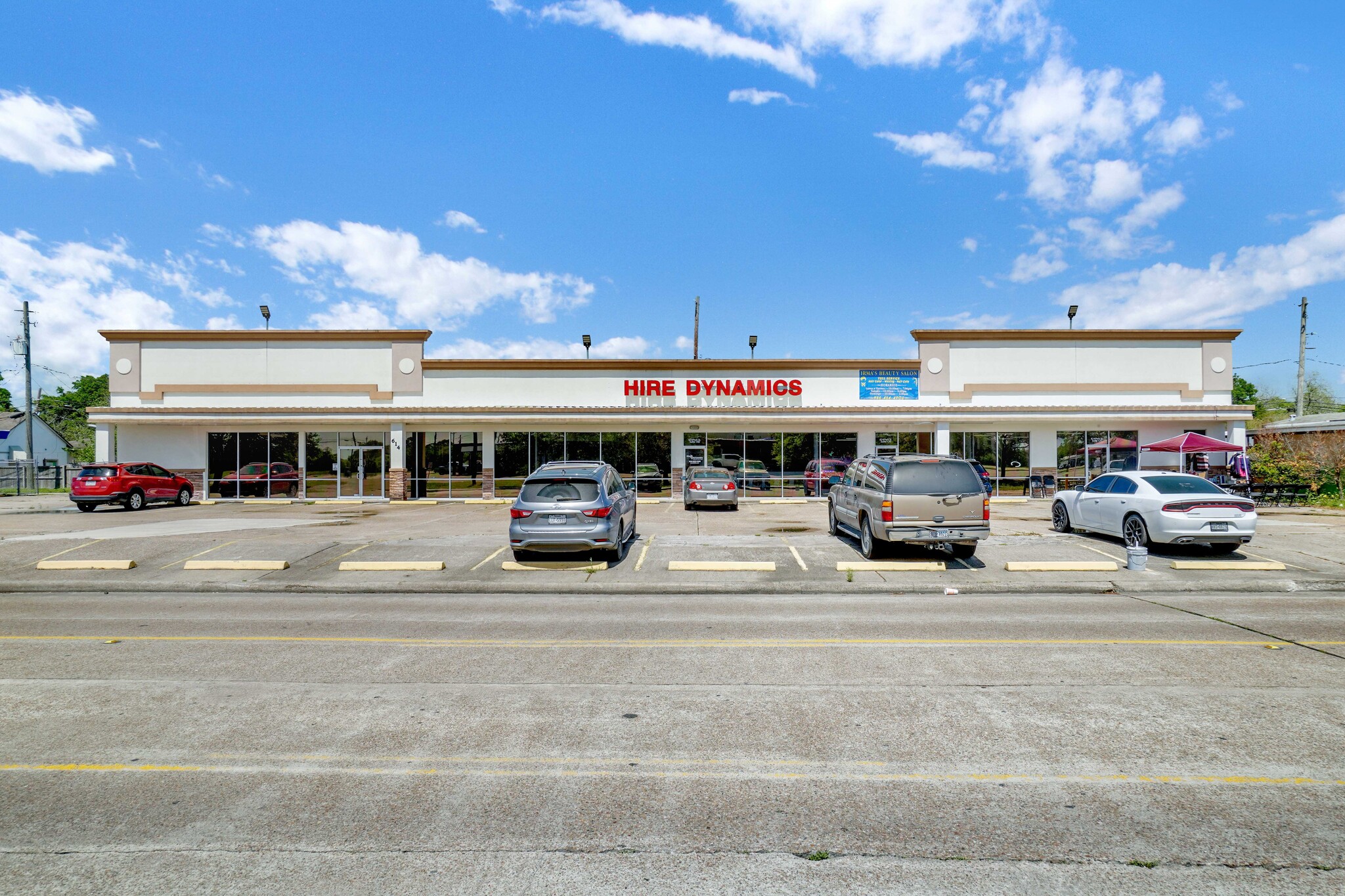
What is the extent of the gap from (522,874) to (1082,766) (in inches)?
141

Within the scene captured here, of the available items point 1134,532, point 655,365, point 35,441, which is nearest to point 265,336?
point 655,365

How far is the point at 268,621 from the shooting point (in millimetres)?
9500

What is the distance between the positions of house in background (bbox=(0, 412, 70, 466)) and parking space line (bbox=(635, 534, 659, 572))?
62534 millimetres

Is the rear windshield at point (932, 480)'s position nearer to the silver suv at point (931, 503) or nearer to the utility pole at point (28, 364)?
the silver suv at point (931, 503)

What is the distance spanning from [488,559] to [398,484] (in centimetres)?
1674

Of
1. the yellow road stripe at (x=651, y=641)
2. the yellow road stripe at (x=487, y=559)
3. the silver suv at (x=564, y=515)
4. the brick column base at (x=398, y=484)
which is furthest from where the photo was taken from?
the brick column base at (x=398, y=484)

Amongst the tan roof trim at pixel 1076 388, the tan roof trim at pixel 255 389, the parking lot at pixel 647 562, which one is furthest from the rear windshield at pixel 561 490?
the tan roof trim at pixel 1076 388

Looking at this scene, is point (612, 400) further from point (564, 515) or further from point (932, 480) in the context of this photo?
point (932, 480)

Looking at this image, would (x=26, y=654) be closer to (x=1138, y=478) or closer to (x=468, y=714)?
(x=468, y=714)

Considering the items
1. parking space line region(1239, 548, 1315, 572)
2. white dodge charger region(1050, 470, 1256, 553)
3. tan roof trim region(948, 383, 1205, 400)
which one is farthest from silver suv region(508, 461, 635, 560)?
tan roof trim region(948, 383, 1205, 400)

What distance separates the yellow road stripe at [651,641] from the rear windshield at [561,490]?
16.8 ft

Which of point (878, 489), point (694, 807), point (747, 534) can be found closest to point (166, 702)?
point (694, 807)

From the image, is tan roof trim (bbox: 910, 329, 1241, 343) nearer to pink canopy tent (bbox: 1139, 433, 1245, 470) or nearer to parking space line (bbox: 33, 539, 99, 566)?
pink canopy tent (bbox: 1139, 433, 1245, 470)

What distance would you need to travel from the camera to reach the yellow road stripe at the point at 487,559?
45.1 feet
